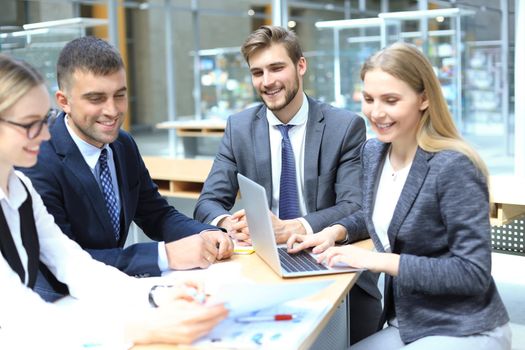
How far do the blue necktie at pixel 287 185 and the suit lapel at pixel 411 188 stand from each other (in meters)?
0.80

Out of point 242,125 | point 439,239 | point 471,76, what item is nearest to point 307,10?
point 471,76

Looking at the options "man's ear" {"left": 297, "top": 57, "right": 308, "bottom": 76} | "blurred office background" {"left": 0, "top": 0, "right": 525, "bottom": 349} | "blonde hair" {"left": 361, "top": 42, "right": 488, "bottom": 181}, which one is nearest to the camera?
"blonde hair" {"left": 361, "top": 42, "right": 488, "bottom": 181}

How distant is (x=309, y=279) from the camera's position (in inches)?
70.4

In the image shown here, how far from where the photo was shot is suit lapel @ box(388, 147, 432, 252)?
1747mm

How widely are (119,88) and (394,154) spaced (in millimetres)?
856

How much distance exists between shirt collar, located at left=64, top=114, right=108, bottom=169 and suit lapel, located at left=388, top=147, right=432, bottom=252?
93 centimetres

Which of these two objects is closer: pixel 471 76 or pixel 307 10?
pixel 471 76

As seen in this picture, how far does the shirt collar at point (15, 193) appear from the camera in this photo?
1512 millimetres

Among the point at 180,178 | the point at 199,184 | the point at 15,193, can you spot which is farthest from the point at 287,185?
the point at 199,184

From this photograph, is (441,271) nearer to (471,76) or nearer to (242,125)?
(242,125)

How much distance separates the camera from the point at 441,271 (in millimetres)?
1676

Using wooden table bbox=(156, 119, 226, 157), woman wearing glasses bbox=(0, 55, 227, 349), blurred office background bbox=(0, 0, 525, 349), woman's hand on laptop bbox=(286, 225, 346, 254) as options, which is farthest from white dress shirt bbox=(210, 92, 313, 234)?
wooden table bbox=(156, 119, 226, 157)

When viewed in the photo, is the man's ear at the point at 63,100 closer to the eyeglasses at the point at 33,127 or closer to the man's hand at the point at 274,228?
the eyeglasses at the point at 33,127

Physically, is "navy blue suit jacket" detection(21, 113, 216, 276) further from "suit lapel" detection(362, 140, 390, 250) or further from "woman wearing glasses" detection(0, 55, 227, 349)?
"suit lapel" detection(362, 140, 390, 250)
